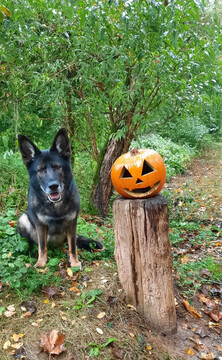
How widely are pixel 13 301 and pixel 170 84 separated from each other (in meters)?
3.44

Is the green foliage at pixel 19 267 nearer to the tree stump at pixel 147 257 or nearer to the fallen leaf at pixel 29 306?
the fallen leaf at pixel 29 306

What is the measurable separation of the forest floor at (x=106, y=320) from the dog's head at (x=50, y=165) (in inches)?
42.0

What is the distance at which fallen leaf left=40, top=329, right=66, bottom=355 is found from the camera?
7.89 feet

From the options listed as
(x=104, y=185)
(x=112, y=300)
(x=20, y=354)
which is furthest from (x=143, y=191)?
(x=104, y=185)

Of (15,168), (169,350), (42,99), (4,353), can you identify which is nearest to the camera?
(4,353)

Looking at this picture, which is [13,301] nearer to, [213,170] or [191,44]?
[191,44]

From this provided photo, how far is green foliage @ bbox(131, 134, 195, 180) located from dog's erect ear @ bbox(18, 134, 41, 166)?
7.38 metres

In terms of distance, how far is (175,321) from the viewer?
3090 millimetres

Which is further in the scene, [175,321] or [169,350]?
[175,321]

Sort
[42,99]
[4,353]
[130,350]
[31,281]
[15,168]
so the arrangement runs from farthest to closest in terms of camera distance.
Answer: [15,168] < [42,99] < [31,281] < [130,350] < [4,353]

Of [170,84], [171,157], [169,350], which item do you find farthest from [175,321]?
[171,157]

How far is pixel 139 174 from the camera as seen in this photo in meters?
2.98

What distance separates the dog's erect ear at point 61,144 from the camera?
3066mm

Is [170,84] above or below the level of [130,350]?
above
